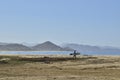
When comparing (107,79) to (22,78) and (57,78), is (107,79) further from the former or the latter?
(22,78)

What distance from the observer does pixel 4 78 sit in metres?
31.2

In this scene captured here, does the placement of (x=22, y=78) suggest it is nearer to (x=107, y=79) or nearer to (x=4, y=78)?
(x=4, y=78)

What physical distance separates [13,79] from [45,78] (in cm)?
272

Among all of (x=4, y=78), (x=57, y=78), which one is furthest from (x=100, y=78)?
(x=4, y=78)

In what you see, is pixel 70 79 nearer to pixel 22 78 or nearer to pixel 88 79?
pixel 88 79

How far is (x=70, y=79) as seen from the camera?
30.7m

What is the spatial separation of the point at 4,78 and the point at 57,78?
4.45 meters

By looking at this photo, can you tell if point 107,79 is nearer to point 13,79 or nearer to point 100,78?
point 100,78

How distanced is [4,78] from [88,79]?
7.03 meters

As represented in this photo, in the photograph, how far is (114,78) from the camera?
1242 inches

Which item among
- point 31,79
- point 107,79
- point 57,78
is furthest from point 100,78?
point 31,79

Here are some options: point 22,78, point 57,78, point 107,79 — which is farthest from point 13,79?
point 107,79

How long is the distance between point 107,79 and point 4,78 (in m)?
8.59

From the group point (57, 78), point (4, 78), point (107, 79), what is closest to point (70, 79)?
point (57, 78)
